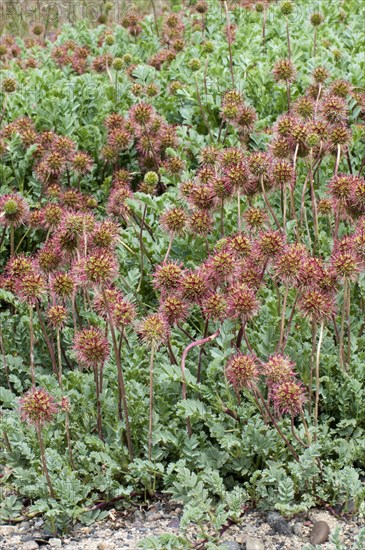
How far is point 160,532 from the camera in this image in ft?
10.7

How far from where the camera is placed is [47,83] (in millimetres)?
6500

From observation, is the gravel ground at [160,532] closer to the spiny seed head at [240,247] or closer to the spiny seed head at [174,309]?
the spiny seed head at [174,309]

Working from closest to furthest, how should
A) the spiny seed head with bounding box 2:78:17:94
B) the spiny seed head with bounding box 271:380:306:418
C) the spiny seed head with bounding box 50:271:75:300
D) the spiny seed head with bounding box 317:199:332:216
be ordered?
the spiny seed head with bounding box 271:380:306:418, the spiny seed head with bounding box 50:271:75:300, the spiny seed head with bounding box 317:199:332:216, the spiny seed head with bounding box 2:78:17:94

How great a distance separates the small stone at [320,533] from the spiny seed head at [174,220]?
1408 mm

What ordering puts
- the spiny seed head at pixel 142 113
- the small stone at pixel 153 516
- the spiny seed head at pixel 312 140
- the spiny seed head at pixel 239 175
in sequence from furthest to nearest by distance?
the spiny seed head at pixel 142 113
the spiny seed head at pixel 312 140
the spiny seed head at pixel 239 175
the small stone at pixel 153 516

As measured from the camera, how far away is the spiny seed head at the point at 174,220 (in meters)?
3.78

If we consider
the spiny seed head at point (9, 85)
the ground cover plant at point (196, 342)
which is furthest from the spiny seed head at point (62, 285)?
the spiny seed head at point (9, 85)

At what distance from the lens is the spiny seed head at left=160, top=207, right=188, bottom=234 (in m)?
3.78

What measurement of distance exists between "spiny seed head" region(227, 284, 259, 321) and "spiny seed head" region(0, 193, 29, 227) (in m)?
1.37

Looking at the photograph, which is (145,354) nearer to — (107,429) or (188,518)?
(107,429)

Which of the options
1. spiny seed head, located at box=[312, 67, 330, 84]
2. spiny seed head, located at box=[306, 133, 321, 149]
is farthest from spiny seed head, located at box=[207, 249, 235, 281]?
spiny seed head, located at box=[312, 67, 330, 84]

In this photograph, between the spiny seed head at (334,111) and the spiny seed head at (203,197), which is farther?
the spiny seed head at (334,111)

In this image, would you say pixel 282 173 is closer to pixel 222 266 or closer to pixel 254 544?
pixel 222 266

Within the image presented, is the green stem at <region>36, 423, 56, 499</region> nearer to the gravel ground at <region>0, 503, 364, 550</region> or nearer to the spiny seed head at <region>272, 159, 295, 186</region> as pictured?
the gravel ground at <region>0, 503, 364, 550</region>
